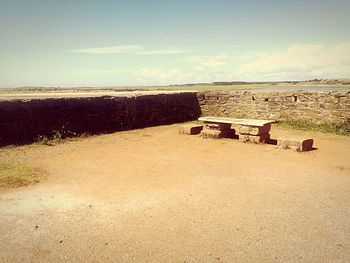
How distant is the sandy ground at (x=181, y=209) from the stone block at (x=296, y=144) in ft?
1.29

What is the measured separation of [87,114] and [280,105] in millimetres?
8471

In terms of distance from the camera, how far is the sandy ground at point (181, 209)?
3.91 metres

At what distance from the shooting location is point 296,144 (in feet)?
30.2

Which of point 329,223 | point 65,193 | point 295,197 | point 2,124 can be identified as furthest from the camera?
point 2,124

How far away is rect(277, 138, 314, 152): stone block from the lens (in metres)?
9.11

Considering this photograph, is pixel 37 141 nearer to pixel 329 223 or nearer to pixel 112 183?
pixel 112 183

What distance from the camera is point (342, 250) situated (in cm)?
387

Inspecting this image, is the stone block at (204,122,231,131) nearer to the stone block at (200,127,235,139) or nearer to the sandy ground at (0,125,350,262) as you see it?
the stone block at (200,127,235,139)

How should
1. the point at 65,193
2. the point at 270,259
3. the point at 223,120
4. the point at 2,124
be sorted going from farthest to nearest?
the point at 223,120 < the point at 2,124 < the point at 65,193 < the point at 270,259

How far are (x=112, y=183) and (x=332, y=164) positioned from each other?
17.7 feet

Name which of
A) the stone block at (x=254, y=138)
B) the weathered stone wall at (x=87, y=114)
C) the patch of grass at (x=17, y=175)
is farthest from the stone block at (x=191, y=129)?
the patch of grass at (x=17, y=175)

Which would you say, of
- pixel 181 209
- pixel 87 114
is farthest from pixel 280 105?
pixel 181 209

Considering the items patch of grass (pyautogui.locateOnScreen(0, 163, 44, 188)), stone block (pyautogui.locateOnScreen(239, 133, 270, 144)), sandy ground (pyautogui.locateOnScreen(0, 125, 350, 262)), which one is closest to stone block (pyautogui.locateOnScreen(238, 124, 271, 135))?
stone block (pyautogui.locateOnScreen(239, 133, 270, 144))

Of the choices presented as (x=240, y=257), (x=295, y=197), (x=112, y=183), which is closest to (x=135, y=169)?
(x=112, y=183)
